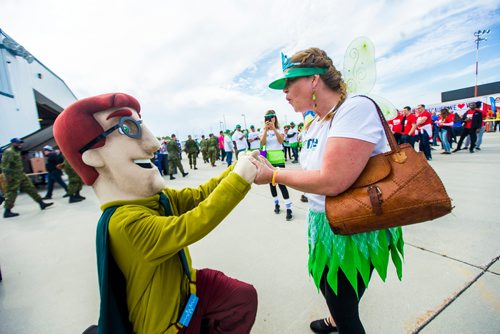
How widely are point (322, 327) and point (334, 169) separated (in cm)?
126

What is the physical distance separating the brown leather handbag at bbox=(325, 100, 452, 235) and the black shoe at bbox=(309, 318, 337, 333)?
1.00 metres

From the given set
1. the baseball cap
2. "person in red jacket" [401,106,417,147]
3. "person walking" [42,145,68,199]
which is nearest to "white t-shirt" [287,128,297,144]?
"person in red jacket" [401,106,417,147]

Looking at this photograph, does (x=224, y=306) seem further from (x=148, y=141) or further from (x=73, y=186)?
(x=73, y=186)

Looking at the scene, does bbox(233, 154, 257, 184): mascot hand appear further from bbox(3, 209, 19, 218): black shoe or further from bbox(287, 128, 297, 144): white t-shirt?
bbox(287, 128, 297, 144): white t-shirt

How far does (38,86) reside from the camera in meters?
13.6

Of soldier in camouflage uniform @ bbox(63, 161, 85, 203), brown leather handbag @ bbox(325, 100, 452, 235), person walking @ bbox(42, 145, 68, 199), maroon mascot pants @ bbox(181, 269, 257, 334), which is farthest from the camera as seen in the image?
person walking @ bbox(42, 145, 68, 199)

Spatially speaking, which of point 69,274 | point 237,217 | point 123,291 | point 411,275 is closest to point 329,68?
point 123,291

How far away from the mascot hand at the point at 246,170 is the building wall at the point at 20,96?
12.5 meters

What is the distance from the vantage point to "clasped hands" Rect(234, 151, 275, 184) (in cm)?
101

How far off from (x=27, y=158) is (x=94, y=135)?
1051cm

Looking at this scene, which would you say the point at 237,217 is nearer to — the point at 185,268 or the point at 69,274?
the point at 69,274

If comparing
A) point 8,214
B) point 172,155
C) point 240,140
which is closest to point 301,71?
point 8,214

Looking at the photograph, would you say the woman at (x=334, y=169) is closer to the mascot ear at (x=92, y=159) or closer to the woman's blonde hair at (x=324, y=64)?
the woman's blonde hair at (x=324, y=64)

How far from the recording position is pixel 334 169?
93 cm
